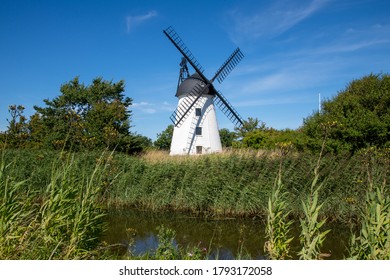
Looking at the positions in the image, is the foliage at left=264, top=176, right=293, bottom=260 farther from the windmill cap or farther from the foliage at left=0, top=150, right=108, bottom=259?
the windmill cap

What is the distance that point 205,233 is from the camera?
722 centimetres

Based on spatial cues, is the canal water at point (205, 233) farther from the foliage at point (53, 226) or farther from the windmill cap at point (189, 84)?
the windmill cap at point (189, 84)

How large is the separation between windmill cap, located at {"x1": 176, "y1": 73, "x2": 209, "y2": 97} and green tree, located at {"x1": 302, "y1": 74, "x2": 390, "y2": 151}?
9211 millimetres

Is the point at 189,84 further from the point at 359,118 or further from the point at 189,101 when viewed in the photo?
the point at 359,118

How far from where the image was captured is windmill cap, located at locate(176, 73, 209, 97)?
74.2 feet

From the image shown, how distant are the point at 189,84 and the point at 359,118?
12.4m

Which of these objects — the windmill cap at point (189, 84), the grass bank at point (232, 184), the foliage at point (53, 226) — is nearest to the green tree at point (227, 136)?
the windmill cap at point (189, 84)

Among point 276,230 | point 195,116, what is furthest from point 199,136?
point 276,230

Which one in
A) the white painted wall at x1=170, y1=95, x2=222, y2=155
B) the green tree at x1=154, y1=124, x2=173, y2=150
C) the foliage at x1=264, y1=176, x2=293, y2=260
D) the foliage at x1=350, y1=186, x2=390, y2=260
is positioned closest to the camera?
the foliage at x1=350, y1=186, x2=390, y2=260

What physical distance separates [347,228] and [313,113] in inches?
378

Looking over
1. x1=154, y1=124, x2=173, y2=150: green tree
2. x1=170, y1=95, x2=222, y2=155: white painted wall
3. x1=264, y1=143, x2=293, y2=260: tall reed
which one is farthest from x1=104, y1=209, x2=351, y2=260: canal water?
x1=154, y1=124, x2=173, y2=150: green tree

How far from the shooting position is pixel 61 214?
3.73 meters

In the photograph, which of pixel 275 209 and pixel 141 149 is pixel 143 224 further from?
pixel 141 149
